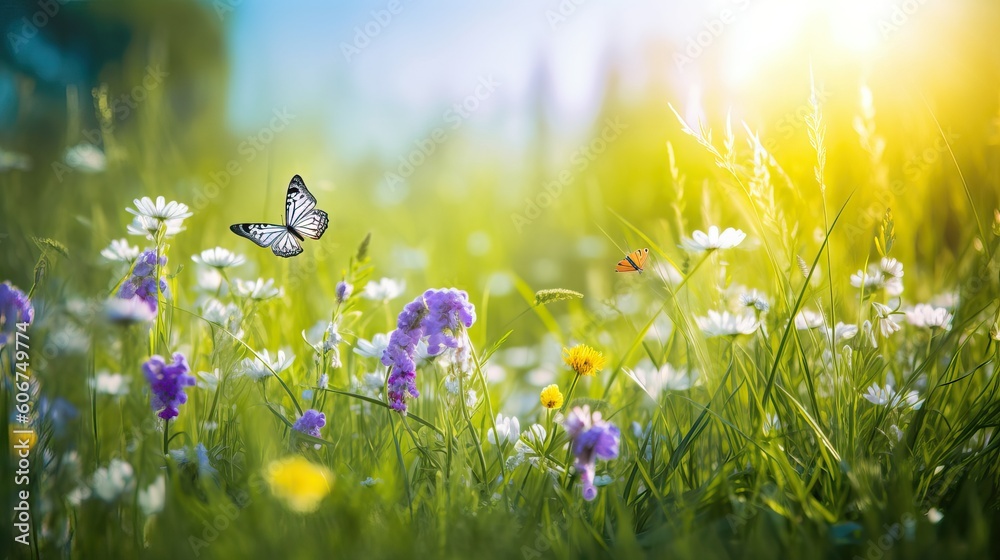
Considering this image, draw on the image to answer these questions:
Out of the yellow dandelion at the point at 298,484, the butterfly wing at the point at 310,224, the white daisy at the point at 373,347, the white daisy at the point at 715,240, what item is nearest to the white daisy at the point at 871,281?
the white daisy at the point at 715,240

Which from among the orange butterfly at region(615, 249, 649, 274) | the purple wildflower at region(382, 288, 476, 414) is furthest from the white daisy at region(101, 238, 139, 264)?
the orange butterfly at region(615, 249, 649, 274)

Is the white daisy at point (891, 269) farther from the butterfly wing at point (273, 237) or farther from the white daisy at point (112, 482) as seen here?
the white daisy at point (112, 482)

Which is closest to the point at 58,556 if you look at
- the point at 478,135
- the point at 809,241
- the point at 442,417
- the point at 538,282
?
the point at 442,417

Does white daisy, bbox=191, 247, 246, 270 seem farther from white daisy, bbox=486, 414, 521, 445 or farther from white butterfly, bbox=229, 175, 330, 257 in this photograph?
white daisy, bbox=486, 414, 521, 445

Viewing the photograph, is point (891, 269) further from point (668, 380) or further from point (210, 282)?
point (210, 282)

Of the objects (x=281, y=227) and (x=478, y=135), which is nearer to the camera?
(x=281, y=227)

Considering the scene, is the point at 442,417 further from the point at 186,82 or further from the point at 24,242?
the point at 186,82
